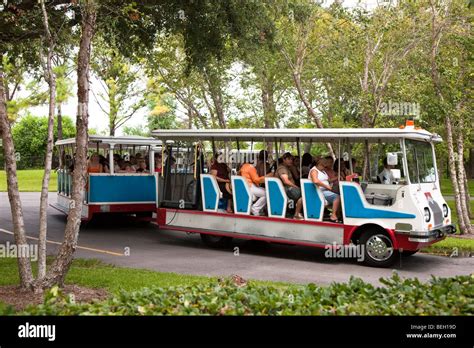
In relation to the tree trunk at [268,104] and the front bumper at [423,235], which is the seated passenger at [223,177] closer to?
the front bumper at [423,235]

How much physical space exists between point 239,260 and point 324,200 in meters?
2.05

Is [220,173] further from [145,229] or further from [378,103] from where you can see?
[378,103]

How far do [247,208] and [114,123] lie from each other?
83.5ft

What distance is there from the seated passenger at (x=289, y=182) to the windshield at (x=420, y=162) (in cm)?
230

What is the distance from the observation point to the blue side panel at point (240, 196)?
1284 centimetres

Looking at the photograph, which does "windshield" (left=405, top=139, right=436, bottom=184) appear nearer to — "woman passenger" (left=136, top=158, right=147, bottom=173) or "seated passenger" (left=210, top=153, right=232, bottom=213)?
"seated passenger" (left=210, top=153, right=232, bottom=213)

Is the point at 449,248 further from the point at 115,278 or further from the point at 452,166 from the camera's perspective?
the point at 115,278

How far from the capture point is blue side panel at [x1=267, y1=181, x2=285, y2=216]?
12383mm

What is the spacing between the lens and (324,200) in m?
11.9

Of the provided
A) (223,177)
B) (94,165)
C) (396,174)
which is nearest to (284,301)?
(396,174)

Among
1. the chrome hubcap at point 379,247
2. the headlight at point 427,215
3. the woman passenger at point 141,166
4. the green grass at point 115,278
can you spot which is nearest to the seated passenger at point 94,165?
the woman passenger at point 141,166

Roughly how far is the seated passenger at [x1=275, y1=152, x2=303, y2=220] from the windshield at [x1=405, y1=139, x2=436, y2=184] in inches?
90.6

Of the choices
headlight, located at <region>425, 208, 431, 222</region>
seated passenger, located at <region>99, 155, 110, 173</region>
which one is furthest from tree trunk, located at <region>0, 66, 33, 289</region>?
seated passenger, located at <region>99, 155, 110, 173</region>
